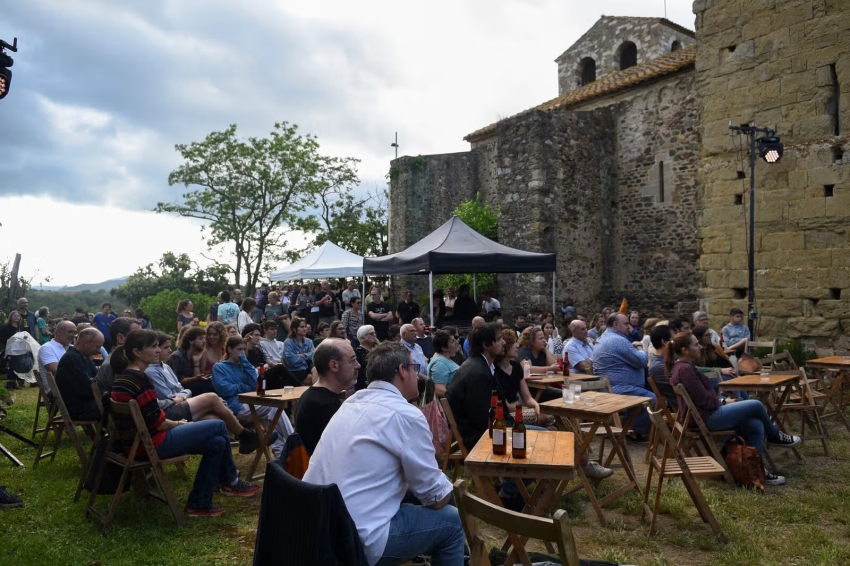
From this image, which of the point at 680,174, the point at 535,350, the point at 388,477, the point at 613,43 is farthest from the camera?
the point at 613,43

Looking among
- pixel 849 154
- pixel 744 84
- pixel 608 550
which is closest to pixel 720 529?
pixel 608 550

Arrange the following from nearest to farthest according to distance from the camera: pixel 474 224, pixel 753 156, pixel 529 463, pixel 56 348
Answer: pixel 529 463, pixel 56 348, pixel 753 156, pixel 474 224

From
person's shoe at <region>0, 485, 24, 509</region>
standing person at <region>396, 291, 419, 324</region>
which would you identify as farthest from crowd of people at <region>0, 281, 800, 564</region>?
standing person at <region>396, 291, 419, 324</region>

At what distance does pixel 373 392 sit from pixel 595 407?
2171 millimetres

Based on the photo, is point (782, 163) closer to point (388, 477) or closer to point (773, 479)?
point (773, 479)

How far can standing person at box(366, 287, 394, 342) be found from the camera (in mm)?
10777

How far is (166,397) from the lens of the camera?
16.3 ft

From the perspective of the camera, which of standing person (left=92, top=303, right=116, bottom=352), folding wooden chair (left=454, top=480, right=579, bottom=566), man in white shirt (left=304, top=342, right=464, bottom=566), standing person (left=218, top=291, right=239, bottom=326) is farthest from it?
standing person (left=92, top=303, right=116, bottom=352)

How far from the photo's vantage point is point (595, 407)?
427cm

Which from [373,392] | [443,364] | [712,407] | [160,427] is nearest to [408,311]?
[443,364]

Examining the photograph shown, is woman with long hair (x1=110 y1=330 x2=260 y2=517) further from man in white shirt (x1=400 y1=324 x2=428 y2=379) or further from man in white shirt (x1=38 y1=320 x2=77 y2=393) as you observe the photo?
man in white shirt (x1=400 y1=324 x2=428 y2=379)

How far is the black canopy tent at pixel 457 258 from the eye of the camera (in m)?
10.3

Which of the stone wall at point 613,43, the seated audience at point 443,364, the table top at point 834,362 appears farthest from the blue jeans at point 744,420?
the stone wall at point 613,43

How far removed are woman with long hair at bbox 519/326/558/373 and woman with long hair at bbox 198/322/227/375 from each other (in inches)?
118
